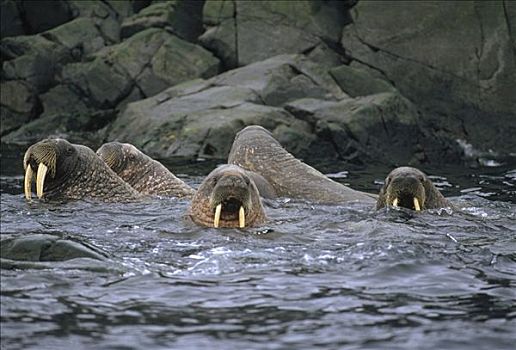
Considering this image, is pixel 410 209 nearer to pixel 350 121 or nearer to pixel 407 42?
pixel 350 121

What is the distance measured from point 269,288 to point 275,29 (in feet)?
59.5

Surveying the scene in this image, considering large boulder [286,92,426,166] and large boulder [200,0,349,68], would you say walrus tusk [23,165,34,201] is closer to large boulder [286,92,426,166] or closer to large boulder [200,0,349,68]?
large boulder [286,92,426,166]

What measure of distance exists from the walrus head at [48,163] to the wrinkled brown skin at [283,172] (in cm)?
205

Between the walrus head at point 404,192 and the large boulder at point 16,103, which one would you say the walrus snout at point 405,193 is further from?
the large boulder at point 16,103

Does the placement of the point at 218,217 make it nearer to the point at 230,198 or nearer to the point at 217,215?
the point at 217,215

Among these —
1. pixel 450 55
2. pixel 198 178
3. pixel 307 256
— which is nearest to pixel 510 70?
pixel 450 55

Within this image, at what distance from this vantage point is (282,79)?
2064 cm

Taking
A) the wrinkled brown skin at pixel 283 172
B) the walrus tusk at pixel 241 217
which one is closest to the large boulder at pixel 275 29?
the wrinkled brown skin at pixel 283 172

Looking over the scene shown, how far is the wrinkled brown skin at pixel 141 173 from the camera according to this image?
11.6 m

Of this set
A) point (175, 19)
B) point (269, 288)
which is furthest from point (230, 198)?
point (175, 19)

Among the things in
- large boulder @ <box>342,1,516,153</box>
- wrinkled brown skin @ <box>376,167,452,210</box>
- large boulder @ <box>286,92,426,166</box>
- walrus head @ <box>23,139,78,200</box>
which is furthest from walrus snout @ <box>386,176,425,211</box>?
large boulder @ <box>342,1,516,153</box>

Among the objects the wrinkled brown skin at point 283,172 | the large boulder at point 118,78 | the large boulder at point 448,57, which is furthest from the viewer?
the large boulder at point 118,78

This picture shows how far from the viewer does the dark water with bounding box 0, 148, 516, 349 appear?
5.14m

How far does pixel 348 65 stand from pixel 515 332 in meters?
17.9
